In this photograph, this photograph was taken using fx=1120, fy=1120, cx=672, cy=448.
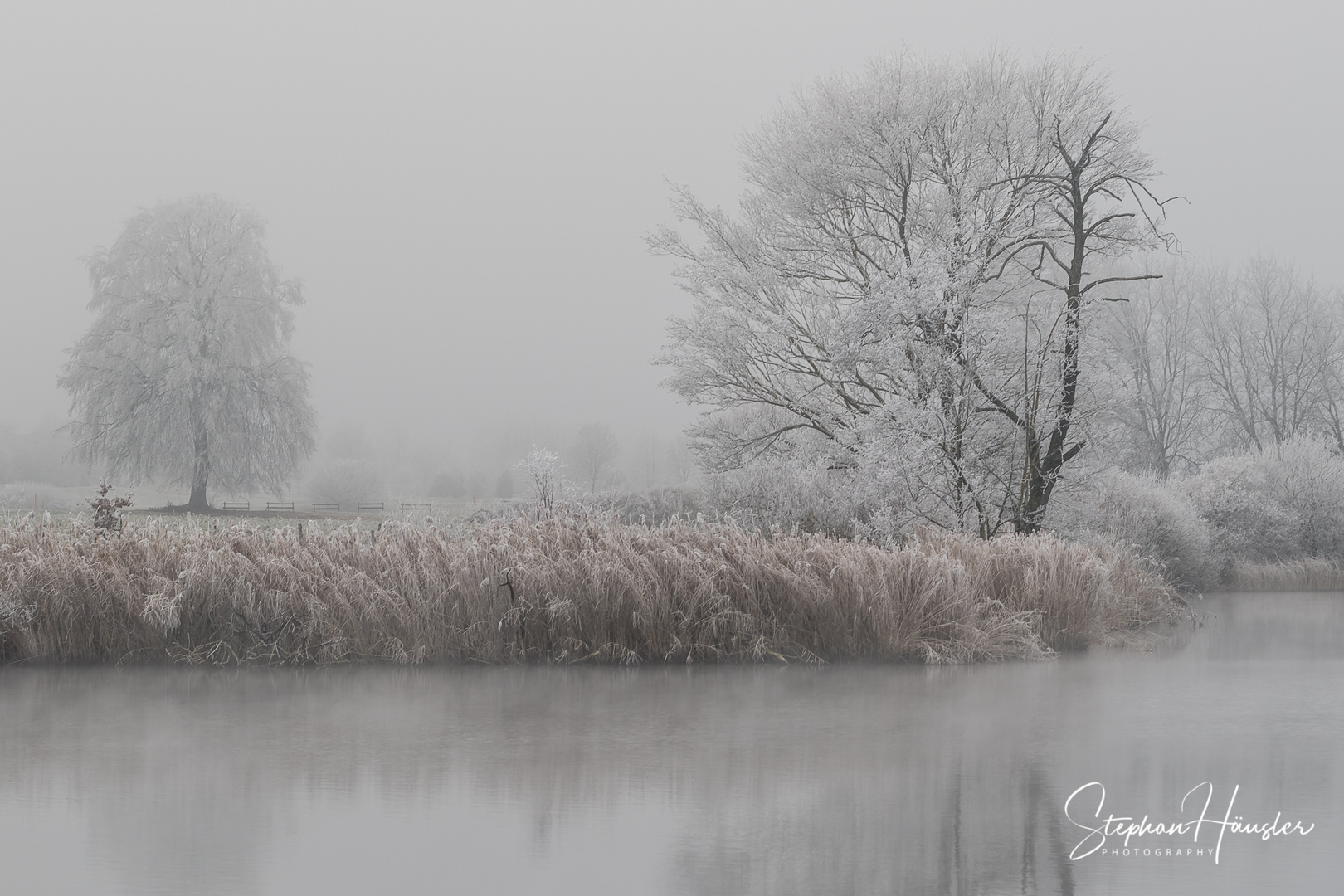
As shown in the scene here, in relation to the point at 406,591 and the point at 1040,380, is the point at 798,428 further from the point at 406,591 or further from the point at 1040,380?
the point at 406,591

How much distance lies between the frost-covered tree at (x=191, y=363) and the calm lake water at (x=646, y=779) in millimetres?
26647

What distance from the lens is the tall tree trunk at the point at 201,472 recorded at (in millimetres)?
32688

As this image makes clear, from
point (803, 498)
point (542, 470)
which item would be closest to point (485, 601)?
point (542, 470)

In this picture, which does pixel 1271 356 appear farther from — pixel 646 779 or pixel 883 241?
pixel 646 779

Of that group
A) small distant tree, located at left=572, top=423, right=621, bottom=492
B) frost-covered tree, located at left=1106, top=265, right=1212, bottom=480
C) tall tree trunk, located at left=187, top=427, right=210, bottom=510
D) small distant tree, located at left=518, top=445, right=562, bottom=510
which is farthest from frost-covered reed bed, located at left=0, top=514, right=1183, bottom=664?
small distant tree, located at left=572, top=423, right=621, bottom=492

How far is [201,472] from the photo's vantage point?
108ft

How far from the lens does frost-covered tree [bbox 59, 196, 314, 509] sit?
32.5 metres

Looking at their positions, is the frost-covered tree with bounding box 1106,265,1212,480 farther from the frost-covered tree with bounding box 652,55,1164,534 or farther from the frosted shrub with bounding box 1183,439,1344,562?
the frost-covered tree with bounding box 652,55,1164,534

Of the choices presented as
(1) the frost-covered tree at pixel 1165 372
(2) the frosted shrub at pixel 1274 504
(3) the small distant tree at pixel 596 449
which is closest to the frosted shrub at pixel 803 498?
(2) the frosted shrub at pixel 1274 504

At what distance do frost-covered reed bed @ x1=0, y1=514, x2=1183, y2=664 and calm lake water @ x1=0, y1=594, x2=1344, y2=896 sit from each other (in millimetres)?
394

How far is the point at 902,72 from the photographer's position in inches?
696

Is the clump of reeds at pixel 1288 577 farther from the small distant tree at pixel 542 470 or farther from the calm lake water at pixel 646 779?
the calm lake water at pixel 646 779

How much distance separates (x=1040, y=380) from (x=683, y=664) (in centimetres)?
749

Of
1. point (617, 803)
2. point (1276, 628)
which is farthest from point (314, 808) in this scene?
point (1276, 628)
